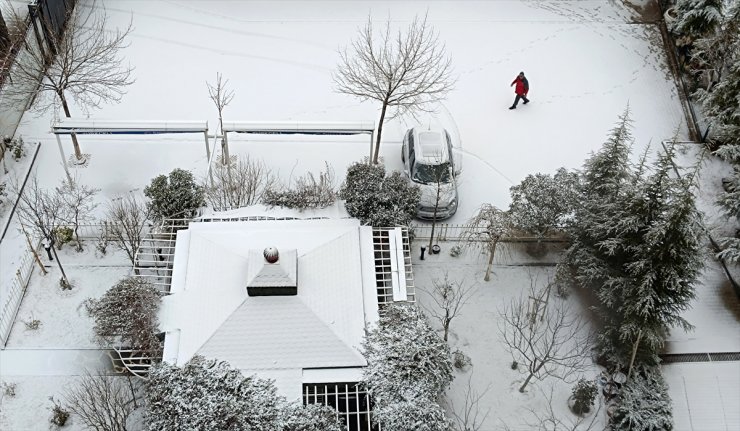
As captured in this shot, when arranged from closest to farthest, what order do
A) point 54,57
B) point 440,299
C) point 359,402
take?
point 359,402, point 440,299, point 54,57

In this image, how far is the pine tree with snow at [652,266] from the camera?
20.6 metres

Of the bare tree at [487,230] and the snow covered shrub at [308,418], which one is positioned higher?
the bare tree at [487,230]

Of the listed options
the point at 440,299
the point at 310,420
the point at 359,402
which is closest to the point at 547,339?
the point at 440,299

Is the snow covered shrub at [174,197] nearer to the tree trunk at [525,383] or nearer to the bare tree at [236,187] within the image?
the bare tree at [236,187]

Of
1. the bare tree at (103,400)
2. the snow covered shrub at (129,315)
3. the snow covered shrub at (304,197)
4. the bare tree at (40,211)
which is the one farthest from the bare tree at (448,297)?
the bare tree at (40,211)

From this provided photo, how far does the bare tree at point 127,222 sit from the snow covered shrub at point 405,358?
24.2ft

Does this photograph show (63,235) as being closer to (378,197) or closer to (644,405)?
(378,197)

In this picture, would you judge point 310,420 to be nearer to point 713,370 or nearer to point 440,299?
point 440,299

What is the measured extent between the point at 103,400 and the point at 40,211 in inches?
312

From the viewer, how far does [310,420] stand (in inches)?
715

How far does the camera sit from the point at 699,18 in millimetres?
28484

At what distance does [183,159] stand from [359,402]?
444 inches

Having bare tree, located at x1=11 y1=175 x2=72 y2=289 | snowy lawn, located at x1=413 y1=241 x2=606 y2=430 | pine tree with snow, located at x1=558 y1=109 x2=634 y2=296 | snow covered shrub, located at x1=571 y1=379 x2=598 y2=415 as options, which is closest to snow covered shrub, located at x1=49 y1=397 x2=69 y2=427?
bare tree, located at x1=11 y1=175 x2=72 y2=289

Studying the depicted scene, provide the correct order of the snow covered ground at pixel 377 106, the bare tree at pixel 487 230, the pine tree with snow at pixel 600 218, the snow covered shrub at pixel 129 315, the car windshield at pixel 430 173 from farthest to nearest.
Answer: the car windshield at pixel 430 173
the snow covered ground at pixel 377 106
the bare tree at pixel 487 230
the pine tree with snow at pixel 600 218
the snow covered shrub at pixel 129 315
